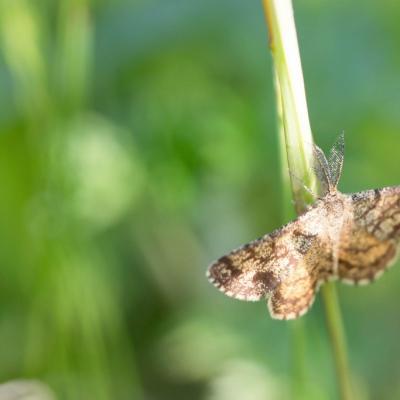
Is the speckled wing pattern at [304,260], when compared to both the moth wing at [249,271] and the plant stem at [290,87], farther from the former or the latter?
the plant stem at [290,87]

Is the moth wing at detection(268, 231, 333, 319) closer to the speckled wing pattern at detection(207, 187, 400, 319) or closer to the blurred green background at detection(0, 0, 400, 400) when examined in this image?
the speckled wing pattern at detection(207, 187, 400, 319)

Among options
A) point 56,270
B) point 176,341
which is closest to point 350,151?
point 176,341

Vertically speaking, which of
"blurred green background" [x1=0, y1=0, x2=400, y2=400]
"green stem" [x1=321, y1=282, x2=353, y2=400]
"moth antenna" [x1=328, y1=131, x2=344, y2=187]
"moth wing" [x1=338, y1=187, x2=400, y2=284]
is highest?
"blurred green background" [x1=0, y1=0, x2=400, y2=400]

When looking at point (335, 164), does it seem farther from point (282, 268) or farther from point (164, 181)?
point (164, 181)

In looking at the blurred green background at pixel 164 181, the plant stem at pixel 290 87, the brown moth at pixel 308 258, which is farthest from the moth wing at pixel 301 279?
the blurred green background at pixel 164 181

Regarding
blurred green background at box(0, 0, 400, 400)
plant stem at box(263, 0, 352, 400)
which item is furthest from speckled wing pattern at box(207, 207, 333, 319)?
blurred green background at box(0, 0, 400, 400)

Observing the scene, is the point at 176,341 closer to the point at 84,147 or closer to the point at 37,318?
the point at 37,318
